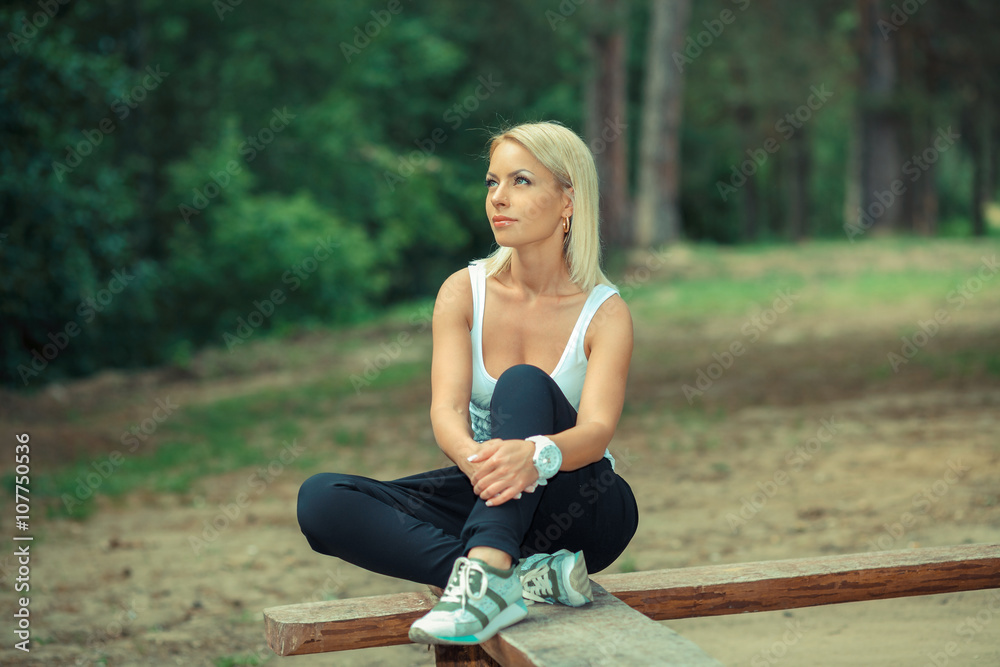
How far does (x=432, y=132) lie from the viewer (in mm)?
25938

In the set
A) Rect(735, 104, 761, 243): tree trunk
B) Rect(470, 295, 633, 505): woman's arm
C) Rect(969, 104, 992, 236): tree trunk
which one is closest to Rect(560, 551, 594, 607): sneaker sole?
Rect(470, 295, 633, 505): woman's arm

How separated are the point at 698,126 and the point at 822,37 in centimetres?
1274

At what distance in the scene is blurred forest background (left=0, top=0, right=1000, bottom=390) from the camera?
40.7 ft

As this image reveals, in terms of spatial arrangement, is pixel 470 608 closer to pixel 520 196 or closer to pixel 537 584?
pixel 537 584

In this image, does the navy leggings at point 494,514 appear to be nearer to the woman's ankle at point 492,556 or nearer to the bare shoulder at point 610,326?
the woman's ankle at point 492,556

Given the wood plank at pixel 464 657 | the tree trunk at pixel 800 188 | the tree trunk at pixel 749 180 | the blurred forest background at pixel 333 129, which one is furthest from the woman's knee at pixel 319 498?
the tree trunk at pixel 800 188

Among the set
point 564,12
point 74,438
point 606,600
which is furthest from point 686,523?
point 564,12

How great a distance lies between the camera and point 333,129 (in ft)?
71.2

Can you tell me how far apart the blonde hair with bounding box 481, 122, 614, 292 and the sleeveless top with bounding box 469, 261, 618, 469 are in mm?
58

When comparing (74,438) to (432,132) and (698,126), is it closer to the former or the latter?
(432,132)

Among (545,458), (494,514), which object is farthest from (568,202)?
(494,514)

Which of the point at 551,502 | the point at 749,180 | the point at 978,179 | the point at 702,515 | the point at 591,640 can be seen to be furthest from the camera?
the point at 749,180

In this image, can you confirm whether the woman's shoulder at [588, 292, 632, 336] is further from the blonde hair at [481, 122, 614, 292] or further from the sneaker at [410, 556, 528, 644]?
the sneaker at [410, 556, 528, 644]

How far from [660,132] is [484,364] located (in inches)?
841
